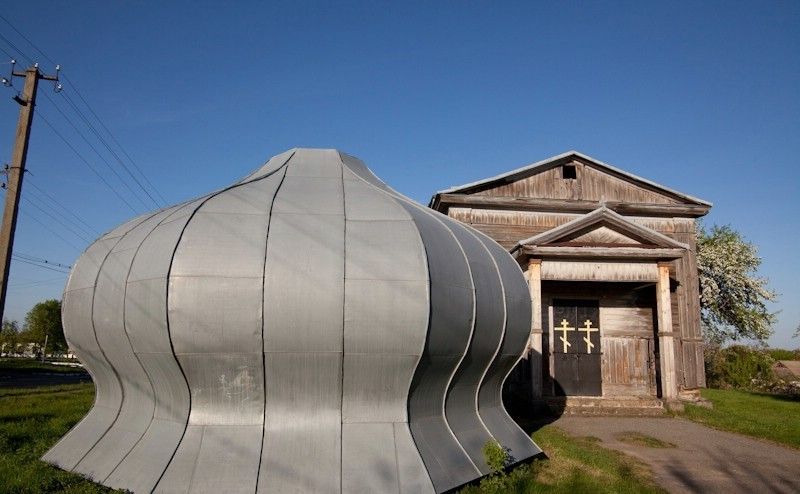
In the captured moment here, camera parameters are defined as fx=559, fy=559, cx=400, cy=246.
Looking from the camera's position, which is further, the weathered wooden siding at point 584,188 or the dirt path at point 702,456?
the weathered wooden siding at point 584,188

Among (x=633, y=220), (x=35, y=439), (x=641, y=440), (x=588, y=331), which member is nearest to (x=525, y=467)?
(x=641, y=440)

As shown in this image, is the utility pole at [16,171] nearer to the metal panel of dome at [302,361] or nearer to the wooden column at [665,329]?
the metal panel of dome at [302,361]

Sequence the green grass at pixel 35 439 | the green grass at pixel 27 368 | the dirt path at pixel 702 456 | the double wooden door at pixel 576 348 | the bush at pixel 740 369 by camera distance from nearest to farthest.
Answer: the green grass at pixel 35 439, the dirt path at pixel 702 456, the double wooden door at pixel 576 348, the bush at pixel 740 369, the green grass at pixel 27 368

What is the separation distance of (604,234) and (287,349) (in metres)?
11.2

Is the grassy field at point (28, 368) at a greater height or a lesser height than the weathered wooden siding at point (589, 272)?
lesser

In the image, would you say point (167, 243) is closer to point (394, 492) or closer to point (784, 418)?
point (394, 492)

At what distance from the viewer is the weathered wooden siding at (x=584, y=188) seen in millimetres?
17312

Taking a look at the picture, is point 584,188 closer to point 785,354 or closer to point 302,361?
point 302,361

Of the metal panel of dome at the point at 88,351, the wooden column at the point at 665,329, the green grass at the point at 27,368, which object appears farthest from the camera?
the green grass at the point at 27,368

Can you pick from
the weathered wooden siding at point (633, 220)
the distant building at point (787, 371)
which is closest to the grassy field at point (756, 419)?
the weathered wooden siding at point (633, 220)

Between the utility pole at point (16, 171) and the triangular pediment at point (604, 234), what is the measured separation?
13013 millimetres

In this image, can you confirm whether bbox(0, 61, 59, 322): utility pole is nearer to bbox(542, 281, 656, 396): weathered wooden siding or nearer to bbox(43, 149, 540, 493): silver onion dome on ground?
bbox(43, 149, 540, 493): silver onion dome on ground

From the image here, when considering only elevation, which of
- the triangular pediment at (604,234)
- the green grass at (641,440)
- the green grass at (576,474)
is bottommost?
the green grass at (641,440)

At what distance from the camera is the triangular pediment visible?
14.1 m
